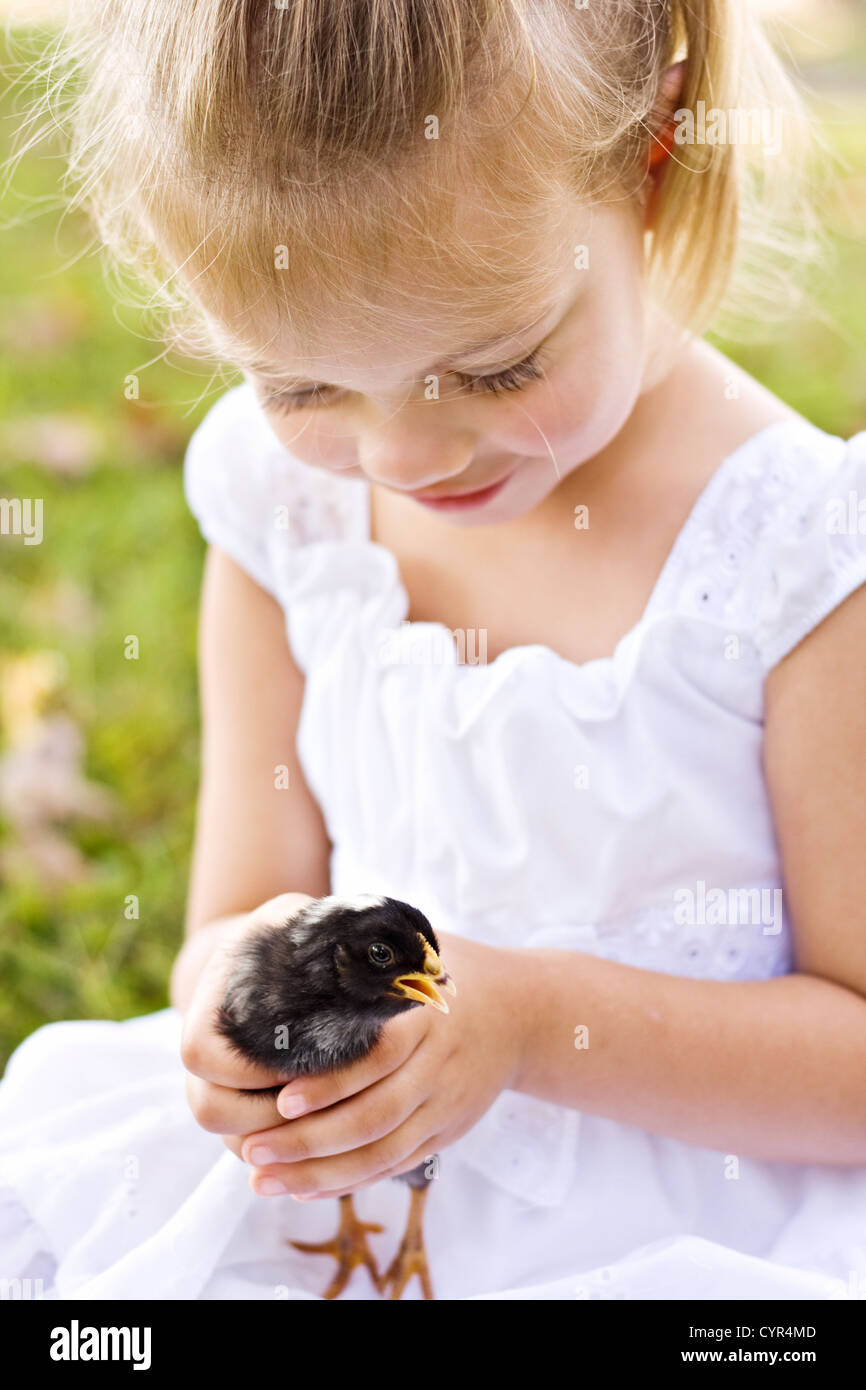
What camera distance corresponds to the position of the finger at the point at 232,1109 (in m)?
1.01

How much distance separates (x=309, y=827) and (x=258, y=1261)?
46 centimetres

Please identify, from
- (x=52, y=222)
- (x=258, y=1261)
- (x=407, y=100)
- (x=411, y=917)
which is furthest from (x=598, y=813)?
(x=52, y=222)

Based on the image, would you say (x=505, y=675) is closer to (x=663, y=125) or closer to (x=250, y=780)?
(x=250, y=780)

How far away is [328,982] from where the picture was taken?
937 mm

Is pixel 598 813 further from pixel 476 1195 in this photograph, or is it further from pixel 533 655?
pixel 476 1195

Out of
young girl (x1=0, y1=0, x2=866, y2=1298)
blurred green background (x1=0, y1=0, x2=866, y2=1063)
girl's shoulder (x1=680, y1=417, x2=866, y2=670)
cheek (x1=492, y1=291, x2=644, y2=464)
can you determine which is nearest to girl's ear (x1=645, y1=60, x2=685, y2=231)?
young girl (x1=0, y1=0, x2=866, y2=1298)

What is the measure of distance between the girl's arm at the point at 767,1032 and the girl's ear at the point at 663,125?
1.26 ft

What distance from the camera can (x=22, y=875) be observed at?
1.87 meters

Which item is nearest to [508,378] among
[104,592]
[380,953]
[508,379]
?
[508,379]

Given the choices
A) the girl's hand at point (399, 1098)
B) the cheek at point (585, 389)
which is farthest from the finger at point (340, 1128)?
the cheek at point (585, 389)

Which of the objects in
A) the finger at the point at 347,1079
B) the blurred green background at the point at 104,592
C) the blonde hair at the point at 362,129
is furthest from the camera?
the blurred green background at the point at 104,592

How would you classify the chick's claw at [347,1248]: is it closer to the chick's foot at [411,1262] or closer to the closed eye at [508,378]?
the chick's foot at [411,1262]

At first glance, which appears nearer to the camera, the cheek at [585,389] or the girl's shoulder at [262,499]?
the cheek at [585,389]

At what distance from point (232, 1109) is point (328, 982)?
0.16 metres
